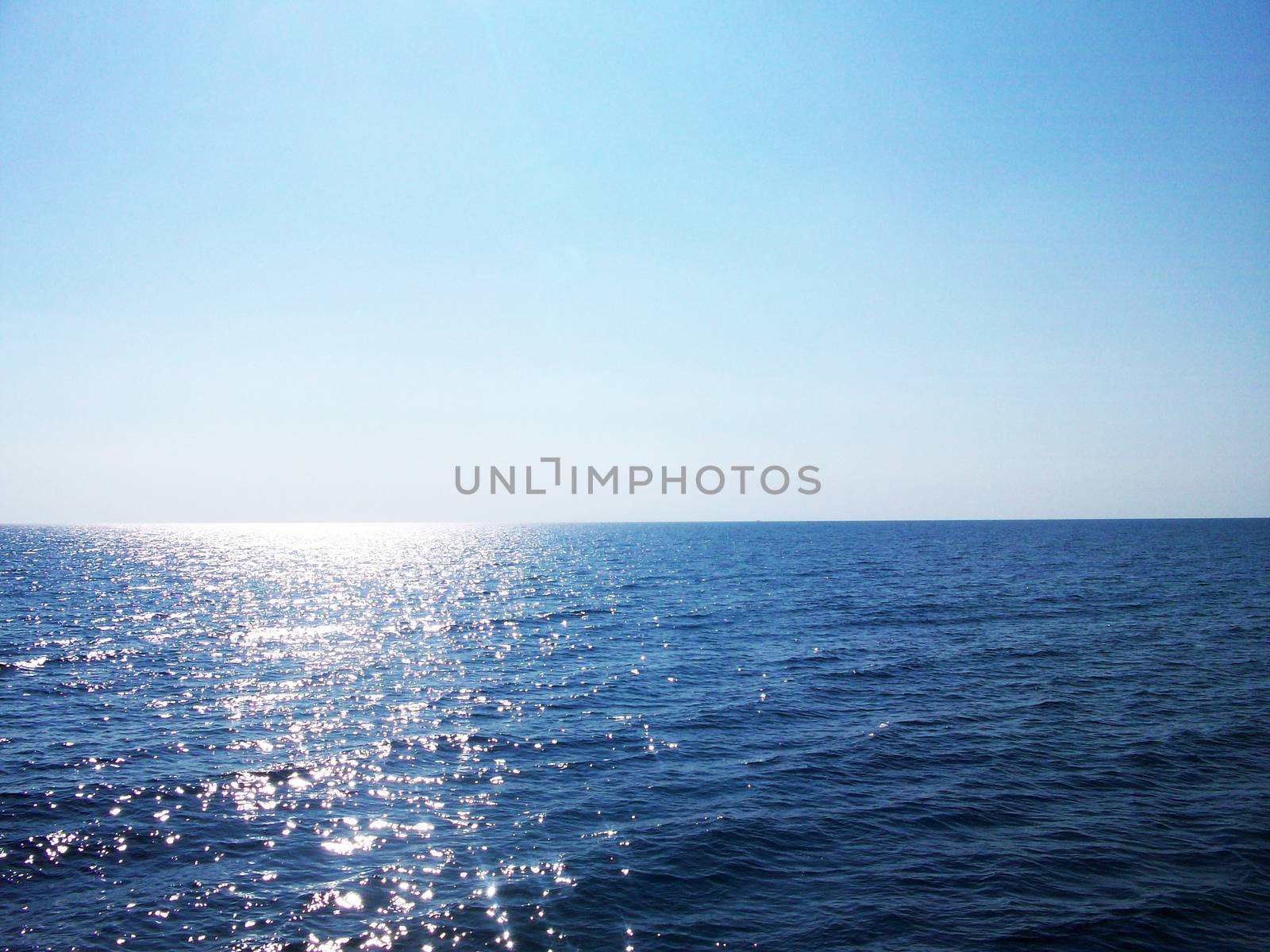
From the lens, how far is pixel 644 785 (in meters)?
23.5

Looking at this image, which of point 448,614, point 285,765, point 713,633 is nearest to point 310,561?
point 448,614

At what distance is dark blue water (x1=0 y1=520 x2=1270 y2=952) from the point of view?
1586 centimetres

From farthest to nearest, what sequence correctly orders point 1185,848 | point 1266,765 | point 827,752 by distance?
point 827,752 < point 1266,765 < point 1185,848

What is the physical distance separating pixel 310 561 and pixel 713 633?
128448 mm

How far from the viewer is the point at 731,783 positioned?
23.6 m

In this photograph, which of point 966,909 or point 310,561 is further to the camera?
point 310,561

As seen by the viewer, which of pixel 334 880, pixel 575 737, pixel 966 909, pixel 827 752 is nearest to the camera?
pixel 966 909

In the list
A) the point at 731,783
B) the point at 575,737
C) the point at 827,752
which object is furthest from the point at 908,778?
the point at 575,737

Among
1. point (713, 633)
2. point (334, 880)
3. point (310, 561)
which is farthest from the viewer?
point (310, 561)

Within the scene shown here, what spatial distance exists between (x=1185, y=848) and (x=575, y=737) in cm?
1976

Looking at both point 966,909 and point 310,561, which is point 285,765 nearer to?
point 966,909

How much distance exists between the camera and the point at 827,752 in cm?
2638

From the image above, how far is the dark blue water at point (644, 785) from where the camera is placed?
1586 cm

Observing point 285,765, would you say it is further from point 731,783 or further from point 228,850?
point 731,783
